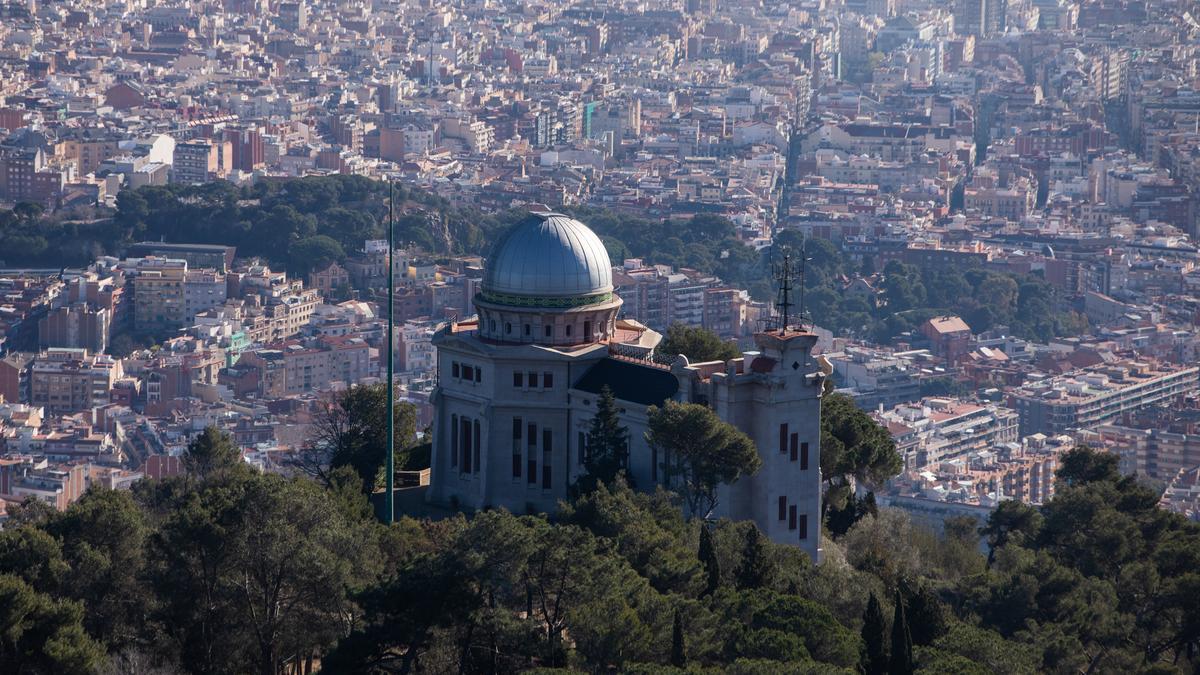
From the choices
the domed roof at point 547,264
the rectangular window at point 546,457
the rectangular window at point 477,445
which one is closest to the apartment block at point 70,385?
the rectangular window at point 477,445

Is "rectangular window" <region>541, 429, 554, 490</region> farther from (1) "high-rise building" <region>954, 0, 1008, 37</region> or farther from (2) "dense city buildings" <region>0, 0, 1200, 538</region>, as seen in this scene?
(1) "high-rise building" <region>954, 0, 1008, 37</region>

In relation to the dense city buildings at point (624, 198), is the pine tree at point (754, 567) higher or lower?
higher

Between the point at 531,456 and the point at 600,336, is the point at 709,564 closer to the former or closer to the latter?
the point at 531,456

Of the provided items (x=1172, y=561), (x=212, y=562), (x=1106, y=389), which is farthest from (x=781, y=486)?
(x=1106, y=389)

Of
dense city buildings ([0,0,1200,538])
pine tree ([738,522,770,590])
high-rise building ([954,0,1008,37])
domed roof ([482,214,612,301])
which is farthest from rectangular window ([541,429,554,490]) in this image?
high-rise building ([954,0,1008,37])

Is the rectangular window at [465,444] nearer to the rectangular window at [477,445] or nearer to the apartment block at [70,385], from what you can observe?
the rectangular window at [477,445]

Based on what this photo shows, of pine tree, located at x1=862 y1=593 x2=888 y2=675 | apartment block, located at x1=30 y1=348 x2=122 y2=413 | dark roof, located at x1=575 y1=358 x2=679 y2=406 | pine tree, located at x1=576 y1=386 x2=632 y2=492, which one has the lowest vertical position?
apartment block, located at x1=30 y1=348 x2=122 y2=413

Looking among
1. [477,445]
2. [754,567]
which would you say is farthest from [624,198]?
[754,567]

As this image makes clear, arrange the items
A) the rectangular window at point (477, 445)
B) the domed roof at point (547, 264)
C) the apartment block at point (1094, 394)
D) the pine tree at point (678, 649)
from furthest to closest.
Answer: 1. the apartment block at point (1094, 394)
2. the rectangular window at point (477, 445)
3. the domed roof at point (547, 264)
4. the pine tree at point (678, 649)
